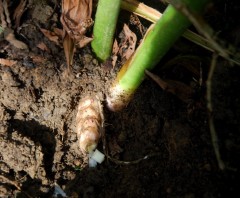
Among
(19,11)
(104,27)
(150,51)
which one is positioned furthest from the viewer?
(19,11)

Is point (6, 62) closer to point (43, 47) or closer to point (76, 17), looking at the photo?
point (43, 47)

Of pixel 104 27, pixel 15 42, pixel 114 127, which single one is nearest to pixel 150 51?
pixel 104 27

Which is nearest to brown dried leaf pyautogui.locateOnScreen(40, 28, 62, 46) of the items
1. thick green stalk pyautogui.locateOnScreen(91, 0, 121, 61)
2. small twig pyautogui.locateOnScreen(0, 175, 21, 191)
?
thick green stalk pyautogui.locateOnScreen(91, 0, 121, 61)

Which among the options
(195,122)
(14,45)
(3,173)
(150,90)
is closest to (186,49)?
(150,90)

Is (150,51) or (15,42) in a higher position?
(150,51)

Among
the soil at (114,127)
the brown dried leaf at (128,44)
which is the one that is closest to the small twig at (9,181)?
the soil at (114,127)

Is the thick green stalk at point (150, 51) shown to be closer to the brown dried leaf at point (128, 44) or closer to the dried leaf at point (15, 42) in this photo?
the brown dried leaf at point (128, 44)

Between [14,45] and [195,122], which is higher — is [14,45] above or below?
below

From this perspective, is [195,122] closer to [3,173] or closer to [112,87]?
[112,87]
